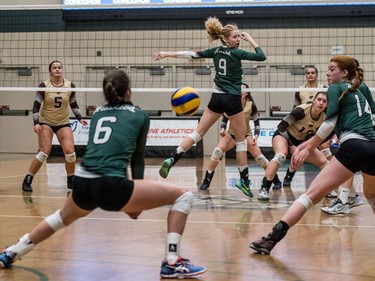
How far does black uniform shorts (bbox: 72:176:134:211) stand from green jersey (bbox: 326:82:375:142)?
6.39 feet

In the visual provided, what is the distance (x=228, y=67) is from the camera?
9.49m

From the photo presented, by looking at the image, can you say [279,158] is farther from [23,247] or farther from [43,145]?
[23,247]

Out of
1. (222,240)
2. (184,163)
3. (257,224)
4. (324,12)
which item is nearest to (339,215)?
(257,224)

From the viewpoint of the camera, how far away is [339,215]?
27.4 ft

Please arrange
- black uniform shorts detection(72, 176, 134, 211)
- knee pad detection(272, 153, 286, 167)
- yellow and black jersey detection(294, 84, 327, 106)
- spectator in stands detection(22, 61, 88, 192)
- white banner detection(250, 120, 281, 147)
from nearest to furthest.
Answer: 1. black uniform shorts detection(72, 176, 134, 211)
2. knee pad detection(272, 153, 286, 167)
3. spectator in stands detection(22, 61, 88, 192)
4. yellow and black jersey detection(294, 84, 327, 106)
5. white banner detection(250, 120, 281, 147)

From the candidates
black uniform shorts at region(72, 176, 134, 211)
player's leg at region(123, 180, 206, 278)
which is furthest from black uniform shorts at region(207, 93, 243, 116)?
black uniform shorts at region(72, 176, 134, 211)

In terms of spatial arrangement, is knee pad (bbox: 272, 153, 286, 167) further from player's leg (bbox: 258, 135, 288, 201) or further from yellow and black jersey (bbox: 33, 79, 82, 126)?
yellow and black jersey (bbox: 33, 79, 82, 126)

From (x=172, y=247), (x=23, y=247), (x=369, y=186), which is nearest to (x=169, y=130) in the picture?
(x=369, y=186)

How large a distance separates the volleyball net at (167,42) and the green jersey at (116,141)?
41.1 ft

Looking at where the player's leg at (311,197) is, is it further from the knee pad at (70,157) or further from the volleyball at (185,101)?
the knee pad at (70,157)

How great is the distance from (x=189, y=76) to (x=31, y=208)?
10.7m

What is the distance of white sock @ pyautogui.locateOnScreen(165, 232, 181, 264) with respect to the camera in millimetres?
5199

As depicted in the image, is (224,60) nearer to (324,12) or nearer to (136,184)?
(136,184)

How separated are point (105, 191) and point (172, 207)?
1.71 ft
